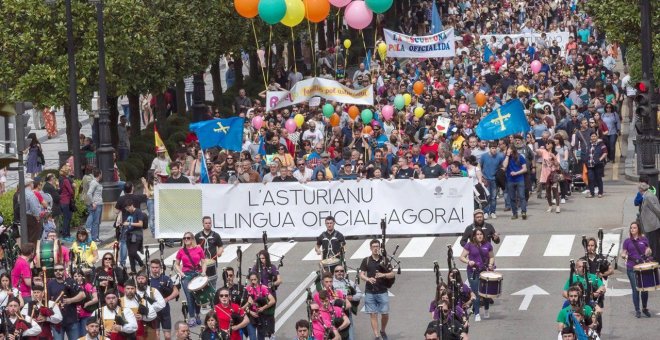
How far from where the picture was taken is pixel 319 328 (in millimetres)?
22047

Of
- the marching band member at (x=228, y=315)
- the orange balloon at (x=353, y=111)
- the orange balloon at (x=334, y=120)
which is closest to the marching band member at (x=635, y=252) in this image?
the marching band member at (x=228, y=315)

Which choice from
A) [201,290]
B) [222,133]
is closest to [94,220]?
[222,133]

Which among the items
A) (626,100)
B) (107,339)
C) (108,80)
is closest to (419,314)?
(107,339)

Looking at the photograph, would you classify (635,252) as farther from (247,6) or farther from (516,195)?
(247,6)

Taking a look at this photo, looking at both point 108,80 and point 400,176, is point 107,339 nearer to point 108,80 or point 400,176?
point 400,176

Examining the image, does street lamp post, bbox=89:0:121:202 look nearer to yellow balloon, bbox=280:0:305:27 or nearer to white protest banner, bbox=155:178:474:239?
white protest banner, bbox=155:178:474:239

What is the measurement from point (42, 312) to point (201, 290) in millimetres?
2501

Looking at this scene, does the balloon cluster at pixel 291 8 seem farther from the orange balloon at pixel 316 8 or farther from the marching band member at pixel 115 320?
the marching band member at pixel 115 320

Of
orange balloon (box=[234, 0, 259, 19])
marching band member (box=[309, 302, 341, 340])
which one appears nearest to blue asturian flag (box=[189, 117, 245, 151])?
orange balloon (box=[234, 0, 259, 19])

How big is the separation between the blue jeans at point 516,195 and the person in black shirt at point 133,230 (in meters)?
8.50

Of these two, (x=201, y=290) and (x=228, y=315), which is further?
(x=201, y=290)

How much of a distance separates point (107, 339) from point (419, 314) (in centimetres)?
597

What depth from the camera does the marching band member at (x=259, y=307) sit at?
23203 millimetres

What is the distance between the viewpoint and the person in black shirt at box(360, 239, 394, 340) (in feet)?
78.5
